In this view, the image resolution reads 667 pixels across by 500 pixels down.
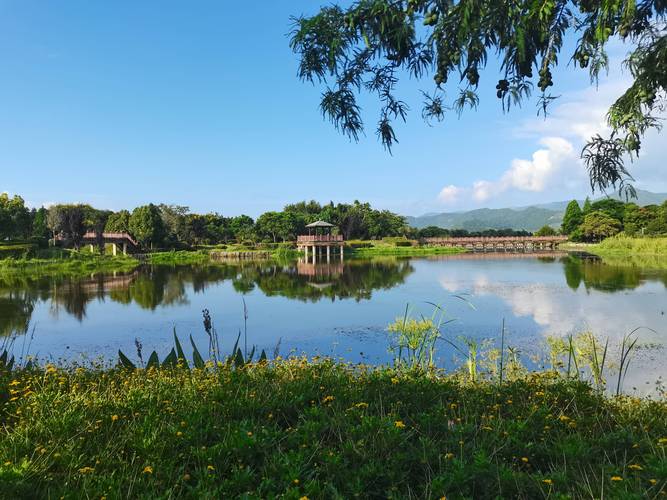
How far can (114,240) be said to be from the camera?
148 ft

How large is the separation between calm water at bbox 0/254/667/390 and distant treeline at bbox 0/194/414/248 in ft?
70.6

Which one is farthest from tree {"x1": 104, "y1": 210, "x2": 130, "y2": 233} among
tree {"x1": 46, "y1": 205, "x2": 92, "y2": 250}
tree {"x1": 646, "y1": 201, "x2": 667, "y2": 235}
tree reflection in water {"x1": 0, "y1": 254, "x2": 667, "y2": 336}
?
tree {"x1": 646, "y1": 201, "x2": 667, "y2": 235}

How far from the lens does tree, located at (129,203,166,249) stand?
4691 cm

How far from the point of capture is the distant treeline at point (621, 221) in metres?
44.6

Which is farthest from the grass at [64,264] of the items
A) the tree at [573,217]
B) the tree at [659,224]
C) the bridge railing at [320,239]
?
the tree at [573,217]

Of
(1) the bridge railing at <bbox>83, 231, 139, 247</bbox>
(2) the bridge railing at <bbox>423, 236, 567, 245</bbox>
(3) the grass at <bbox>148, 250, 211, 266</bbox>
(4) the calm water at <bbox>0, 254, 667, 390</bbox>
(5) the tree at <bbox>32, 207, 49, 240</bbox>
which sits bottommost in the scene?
(4) the calm water at <bbox>0, 254, 667, 390</bbox>

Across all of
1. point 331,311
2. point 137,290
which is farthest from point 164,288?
point 331,311

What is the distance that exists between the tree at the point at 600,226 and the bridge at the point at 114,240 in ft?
171

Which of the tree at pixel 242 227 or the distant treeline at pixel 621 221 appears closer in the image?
the distant treeline at pixel 621 221

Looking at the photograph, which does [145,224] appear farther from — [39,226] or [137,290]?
[137,290]

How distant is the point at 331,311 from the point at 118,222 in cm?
4437

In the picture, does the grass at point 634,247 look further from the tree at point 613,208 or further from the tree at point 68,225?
the tree at point 68,225

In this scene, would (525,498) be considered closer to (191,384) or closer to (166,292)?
(191,384)

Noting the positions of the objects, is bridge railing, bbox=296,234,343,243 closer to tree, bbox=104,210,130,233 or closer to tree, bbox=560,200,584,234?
tree, bbox=104,210,130,233
